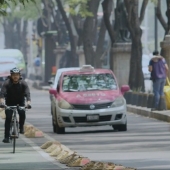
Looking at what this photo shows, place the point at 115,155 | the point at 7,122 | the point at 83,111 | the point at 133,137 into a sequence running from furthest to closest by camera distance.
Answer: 1. the point at 83,111
2. the point at 133,137
3. the point at 7,122
4. the point at 115,155

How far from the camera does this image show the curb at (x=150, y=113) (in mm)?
31906

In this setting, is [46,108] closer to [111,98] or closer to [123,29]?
[123,29]

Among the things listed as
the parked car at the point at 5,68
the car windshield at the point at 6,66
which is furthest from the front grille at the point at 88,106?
the car windshield at the point at 6,66

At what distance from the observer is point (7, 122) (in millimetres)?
22922

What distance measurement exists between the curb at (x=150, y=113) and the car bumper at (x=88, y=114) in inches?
146

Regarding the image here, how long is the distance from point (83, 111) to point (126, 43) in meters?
20.0

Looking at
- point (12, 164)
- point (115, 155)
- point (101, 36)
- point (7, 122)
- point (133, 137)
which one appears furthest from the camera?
point (101, 36)

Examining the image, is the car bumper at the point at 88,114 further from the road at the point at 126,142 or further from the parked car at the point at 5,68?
the parked car at the point at 5,68

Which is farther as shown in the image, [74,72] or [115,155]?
[74,72]

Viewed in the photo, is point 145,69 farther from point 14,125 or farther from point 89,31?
point 14,125

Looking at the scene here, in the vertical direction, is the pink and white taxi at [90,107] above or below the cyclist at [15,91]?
below

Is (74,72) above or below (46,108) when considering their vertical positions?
above

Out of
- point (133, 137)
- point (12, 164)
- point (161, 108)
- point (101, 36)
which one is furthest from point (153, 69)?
point (101, 36)

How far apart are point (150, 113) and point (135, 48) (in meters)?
9.68
